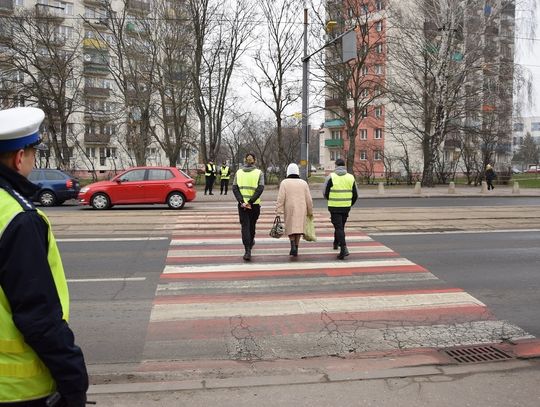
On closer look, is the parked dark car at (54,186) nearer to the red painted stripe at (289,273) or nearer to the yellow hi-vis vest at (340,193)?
the red painted stripe at (289,273)

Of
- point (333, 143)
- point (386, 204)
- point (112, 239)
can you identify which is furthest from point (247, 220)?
point (333, 143)

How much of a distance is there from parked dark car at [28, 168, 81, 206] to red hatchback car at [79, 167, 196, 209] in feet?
8.81

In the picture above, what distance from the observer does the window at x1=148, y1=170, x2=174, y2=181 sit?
17670 mm

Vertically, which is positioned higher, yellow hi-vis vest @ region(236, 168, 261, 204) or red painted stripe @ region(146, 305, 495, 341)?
yellow hi-vis vest @ region(236, 168, 261, 204)

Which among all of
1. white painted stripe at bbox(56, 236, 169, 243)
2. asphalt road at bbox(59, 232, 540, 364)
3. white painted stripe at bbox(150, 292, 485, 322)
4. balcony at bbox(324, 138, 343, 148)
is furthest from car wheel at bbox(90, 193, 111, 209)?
balcony at bbox(324, 138, 343, 148)

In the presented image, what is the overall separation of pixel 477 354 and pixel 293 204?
4335 mm

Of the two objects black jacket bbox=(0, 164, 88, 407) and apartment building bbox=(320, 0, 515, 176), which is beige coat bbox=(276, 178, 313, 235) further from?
apartment building bbox=(320, 0, 515, 176)

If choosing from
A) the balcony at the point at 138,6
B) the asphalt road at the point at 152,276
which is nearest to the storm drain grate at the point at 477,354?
the asphalt road at the point at 152,276

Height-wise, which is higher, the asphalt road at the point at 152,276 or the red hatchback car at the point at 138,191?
the red hatchback car at the point at 138,191

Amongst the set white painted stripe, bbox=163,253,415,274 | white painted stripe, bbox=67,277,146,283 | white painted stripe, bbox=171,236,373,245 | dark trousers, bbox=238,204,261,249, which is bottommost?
white painted stripe, bbox=67,277,146,283

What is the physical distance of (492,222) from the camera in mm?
13758

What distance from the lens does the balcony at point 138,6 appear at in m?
33.5

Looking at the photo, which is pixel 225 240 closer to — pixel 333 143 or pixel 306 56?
pixel 306 56

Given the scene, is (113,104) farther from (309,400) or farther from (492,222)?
(309,400)
